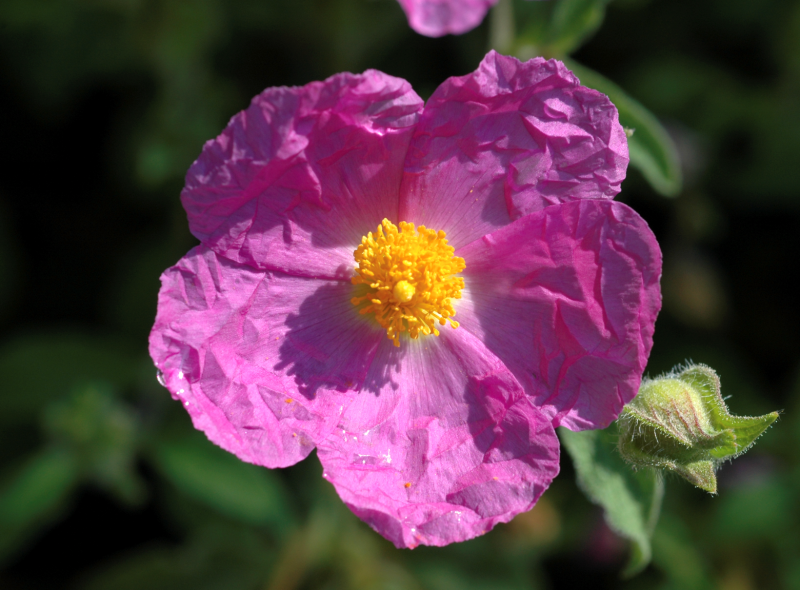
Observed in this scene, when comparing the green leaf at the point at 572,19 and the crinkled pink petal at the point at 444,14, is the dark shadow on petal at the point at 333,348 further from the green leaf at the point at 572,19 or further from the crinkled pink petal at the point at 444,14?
the green leaf at the point at 572,19

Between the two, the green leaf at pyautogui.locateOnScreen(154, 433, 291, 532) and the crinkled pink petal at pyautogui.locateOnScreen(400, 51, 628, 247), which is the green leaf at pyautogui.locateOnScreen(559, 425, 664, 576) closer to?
the crinkled pink petal at pyautogui.locateOnScreen(400, 51, 628, 247)

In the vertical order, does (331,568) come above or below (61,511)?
below

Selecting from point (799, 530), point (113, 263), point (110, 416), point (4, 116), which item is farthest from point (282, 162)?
point (799, 530)

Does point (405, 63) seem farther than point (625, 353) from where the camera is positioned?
A: Yes

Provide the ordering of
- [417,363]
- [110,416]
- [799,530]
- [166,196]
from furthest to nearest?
[166,196] → [799,530] → [110,416] → [417,363]

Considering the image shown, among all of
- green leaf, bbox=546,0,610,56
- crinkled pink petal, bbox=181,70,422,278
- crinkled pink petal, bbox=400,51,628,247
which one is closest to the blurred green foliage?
green leaf, bbox=546,0,610,56

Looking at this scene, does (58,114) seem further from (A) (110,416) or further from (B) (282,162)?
(B) (282,162)

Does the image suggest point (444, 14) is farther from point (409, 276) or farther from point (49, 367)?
point (49, 367)
